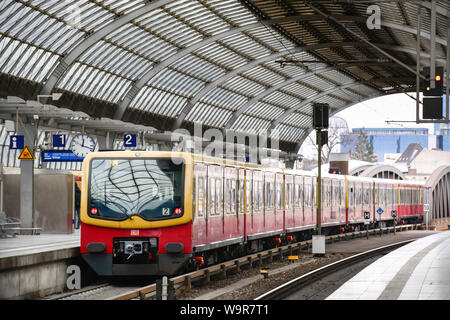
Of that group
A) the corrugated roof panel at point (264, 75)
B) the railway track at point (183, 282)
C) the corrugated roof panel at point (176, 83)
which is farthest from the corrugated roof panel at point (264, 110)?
the railway track at point (183, 282)

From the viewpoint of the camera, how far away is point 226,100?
72562 mm

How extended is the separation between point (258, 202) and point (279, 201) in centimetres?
396

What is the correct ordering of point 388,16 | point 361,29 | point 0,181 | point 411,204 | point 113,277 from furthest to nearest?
point 411,204
point 361,29
point 388,16
point 0,181
point 113,277

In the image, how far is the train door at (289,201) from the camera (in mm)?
33950

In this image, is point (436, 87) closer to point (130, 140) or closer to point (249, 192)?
point (249, 192)

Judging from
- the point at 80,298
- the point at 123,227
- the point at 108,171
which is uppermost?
the point at 108,171

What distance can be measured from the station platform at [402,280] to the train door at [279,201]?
545cm

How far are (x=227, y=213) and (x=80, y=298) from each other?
7.17 m

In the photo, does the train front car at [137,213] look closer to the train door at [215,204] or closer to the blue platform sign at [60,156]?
the train door at [215,204]

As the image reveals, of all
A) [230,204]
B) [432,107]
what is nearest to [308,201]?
[432,107]

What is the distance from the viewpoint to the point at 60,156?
99.8 ft

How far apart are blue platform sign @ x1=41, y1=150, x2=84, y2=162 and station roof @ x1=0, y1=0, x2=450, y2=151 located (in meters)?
9.00
